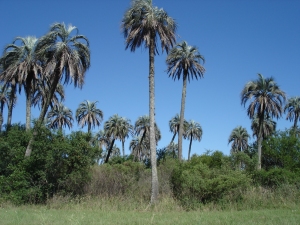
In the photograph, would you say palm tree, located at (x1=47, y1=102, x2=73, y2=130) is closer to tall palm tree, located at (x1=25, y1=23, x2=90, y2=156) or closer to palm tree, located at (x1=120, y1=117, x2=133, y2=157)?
palm tree, located at (x1=120, y1=117, x2=133, y2=157)

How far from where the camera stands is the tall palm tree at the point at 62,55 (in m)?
24.7

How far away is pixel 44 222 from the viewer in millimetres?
14547

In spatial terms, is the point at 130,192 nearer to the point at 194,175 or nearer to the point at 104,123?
the point at 194,175

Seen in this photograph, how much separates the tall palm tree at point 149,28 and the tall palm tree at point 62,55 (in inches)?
134

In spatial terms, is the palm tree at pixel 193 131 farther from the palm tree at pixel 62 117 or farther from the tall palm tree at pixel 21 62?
the tall palm tree at pixel 21 62

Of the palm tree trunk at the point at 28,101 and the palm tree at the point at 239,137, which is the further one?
the palm tree at the point at 239,137

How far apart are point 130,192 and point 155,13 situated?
1333cm

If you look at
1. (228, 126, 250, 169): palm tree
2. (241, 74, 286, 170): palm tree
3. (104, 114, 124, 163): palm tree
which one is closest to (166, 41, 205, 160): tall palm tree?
(241, 74, 286, 170): palm tree

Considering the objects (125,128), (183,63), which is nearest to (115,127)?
(125,128)

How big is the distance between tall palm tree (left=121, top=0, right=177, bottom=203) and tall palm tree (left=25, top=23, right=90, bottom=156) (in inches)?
134

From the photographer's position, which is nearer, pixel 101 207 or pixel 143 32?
pixel 101 207

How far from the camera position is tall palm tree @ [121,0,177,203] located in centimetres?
2566

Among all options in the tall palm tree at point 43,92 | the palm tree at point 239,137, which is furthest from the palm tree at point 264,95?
the palm tree at point 239,137

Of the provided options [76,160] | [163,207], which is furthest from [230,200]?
[76,160]
